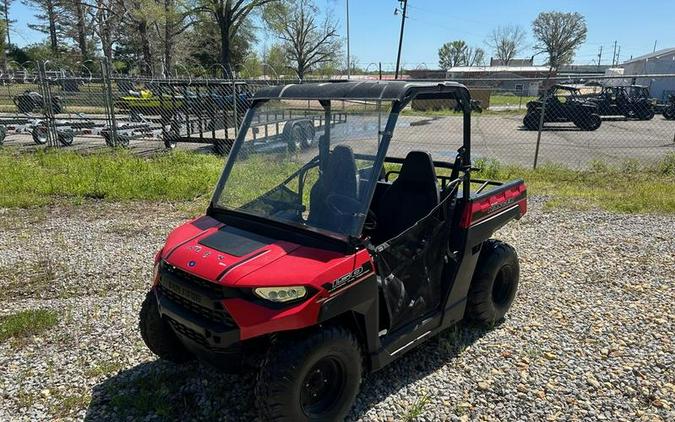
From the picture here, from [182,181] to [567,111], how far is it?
17.2 m

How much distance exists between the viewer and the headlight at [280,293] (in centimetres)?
237

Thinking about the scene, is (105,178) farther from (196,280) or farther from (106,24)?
(106,24)

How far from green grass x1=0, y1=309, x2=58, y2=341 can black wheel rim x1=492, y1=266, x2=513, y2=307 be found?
367 centimetres

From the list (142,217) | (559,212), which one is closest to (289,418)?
(142,217)

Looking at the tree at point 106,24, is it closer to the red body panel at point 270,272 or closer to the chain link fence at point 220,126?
the chain link fence at point 220,126

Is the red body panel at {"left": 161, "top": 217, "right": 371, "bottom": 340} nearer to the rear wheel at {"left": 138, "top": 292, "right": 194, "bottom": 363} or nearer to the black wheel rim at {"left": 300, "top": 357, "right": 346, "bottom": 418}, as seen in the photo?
the black wheel rim at {"left": 300, "top": 357, "right": 346, "bottom": 418}

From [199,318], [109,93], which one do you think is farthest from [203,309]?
[109,93]

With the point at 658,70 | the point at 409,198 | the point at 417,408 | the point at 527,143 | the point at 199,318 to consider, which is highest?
the point at 658,70

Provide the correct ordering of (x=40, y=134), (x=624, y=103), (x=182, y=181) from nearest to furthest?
1. (x=182, y=181)
2. (x=40, y=134)
3. (x=624, y=103)

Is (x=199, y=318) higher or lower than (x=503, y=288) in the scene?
higher

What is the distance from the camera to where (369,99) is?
281cm

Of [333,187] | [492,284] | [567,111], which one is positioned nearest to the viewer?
[333,187]

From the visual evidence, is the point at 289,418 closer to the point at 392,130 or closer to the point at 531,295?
the point at 392,130

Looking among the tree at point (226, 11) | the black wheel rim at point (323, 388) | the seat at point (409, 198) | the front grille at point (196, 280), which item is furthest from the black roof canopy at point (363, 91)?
the tree at point (226, 11)
